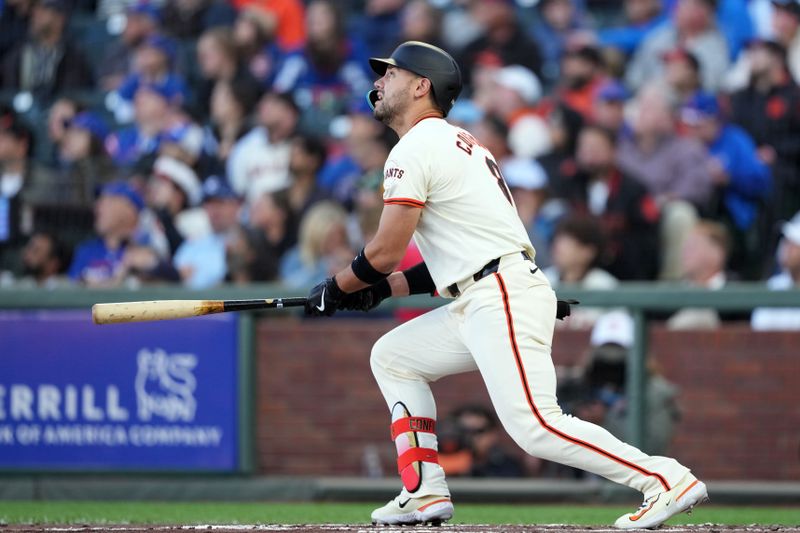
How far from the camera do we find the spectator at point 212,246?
9.48 metres

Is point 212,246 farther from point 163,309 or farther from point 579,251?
point 163,309

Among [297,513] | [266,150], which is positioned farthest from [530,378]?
[266,150]

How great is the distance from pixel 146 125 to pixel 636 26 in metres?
4.09

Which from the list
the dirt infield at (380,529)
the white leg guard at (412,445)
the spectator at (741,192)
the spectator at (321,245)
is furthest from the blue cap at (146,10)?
the white leg guard at (412,445)

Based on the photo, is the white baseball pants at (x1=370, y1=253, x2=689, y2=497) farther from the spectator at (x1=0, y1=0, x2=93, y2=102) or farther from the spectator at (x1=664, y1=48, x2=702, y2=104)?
the spectator at (x1=0, y1=0, x2=93, y2=102)

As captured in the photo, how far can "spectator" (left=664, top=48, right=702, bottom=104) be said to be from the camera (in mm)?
9344

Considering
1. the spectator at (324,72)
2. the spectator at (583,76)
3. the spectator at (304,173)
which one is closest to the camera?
the spectator at (304,173)

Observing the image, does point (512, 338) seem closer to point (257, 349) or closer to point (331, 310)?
point (331, 310)

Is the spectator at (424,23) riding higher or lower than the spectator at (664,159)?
higher

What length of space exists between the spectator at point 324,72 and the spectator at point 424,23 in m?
0.56

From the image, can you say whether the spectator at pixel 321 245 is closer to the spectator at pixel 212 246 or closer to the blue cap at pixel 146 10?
the spectator at pixel 212 246

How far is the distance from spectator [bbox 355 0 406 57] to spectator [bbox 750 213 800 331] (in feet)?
12.4

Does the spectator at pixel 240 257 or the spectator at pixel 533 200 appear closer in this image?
the spectator at pixel 533 200

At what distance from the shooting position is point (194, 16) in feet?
38.3
